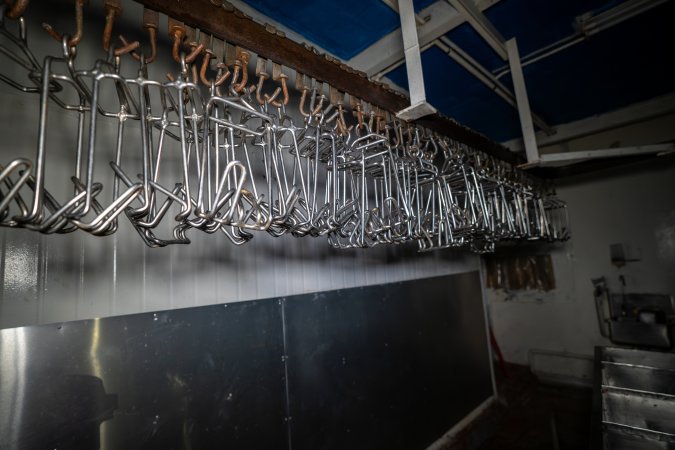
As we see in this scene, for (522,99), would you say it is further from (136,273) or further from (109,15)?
(136,273)

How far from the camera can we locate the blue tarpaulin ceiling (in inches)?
63.1

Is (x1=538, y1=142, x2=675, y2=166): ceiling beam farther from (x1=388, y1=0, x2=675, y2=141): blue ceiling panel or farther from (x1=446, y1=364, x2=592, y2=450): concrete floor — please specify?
(x1=446, y1=364, x2=592, y2=450): concrete floor

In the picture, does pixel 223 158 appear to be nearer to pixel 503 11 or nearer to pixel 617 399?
pixel 503 11

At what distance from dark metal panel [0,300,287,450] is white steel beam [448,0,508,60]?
1.68 m

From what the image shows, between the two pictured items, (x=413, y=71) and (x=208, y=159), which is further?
(x=413, y=71)

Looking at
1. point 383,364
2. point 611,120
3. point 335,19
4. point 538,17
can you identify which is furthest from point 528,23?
point 383,364

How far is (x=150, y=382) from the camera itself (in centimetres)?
97

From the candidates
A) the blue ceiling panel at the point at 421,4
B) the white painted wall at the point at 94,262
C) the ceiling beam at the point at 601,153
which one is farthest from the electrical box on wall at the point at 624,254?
the white painted wall at the point at 94,262

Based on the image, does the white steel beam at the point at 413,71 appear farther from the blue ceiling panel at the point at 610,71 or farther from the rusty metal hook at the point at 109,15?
the blue ceiling panel at the point at 610,71

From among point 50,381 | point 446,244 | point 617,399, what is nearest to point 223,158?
point 50,381

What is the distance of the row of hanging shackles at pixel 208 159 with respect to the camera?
1.75ft

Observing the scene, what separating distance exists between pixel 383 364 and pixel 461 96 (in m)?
2.12

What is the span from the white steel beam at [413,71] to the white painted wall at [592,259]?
3.12m

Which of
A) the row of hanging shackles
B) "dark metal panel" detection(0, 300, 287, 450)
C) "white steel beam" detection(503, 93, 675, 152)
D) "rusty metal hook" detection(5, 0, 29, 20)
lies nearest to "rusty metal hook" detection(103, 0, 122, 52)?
the row of hanging shackles
